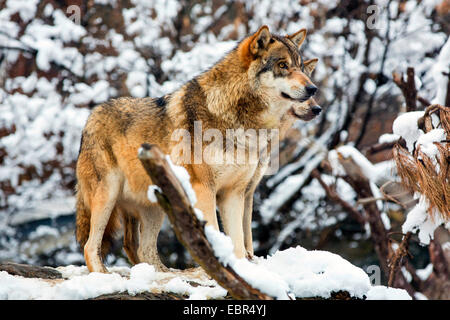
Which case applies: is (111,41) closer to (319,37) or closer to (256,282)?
(319,37)

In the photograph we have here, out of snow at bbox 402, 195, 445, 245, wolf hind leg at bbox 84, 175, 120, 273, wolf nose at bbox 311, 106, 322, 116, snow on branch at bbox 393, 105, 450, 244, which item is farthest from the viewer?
snow at bbox 402, 195, 445, 245

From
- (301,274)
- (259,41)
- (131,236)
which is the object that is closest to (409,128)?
(259,41)

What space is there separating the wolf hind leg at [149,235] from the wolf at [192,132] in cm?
1

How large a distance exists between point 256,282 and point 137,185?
2.38 m

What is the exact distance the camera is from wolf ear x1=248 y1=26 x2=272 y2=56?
487 cm

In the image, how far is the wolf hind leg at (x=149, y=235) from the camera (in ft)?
18.6

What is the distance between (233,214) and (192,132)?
92 centimetres

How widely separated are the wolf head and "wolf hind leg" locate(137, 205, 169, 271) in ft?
5.89

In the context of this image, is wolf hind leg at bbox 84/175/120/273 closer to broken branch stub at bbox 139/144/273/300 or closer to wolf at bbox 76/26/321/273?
wolf at bbox 76/26/321/273

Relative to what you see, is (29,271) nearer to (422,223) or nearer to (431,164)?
(431,164)

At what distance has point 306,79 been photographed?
15.3 ft

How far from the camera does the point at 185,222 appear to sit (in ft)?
9.97

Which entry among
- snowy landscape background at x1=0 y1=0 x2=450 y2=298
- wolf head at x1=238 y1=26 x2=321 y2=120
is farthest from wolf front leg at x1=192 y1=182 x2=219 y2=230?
snowy landscape background at x1=0 y1=0 x2=450 y2=298

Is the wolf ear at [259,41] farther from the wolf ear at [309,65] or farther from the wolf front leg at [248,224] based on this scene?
the wolf front leg at [248,224]
